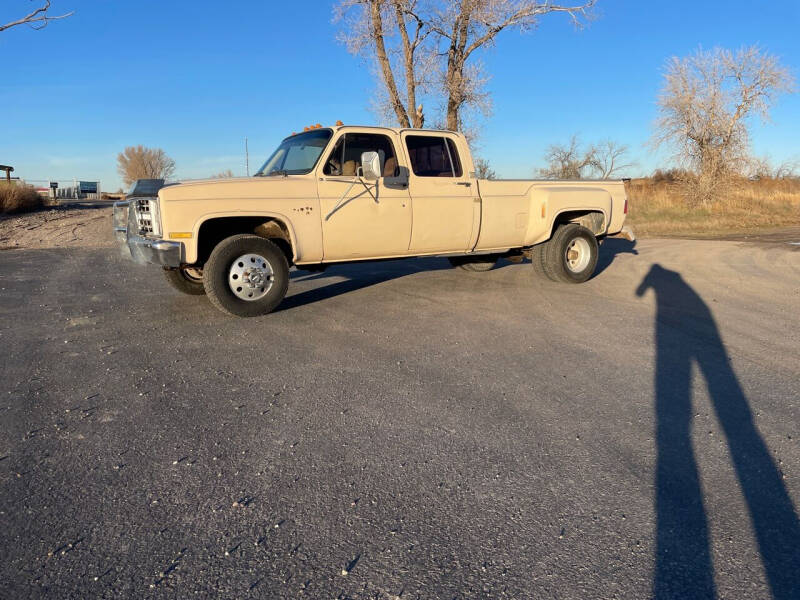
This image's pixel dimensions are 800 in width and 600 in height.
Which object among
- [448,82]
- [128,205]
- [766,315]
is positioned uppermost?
[448,82]

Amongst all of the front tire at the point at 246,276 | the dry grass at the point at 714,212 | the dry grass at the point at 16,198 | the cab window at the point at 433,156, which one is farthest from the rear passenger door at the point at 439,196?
the dry grass at the point at 16,198

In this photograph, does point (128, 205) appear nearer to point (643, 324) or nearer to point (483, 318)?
point (483, 318)

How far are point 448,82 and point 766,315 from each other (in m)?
13.9

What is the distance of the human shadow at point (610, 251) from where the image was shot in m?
10.5

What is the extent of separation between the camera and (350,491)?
2697 millimetres

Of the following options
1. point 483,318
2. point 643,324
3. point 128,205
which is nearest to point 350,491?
point 483,318

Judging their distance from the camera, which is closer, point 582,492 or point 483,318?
point 582,492

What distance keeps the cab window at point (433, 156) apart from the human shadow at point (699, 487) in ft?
12.2

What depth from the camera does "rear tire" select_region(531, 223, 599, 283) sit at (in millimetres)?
8445

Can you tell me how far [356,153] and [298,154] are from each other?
2.37 feet

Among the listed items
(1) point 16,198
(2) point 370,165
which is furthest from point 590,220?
(1) point 16,198

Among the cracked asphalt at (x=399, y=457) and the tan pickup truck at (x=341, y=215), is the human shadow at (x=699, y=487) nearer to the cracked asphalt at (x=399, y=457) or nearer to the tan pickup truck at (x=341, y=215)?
the cracked asphalt at (x=399, y=457)

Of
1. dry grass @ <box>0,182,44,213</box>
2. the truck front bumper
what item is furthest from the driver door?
dry grass @ <box>0,182,44,213</box>

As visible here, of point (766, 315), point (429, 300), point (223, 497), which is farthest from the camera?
point (429, 300)
